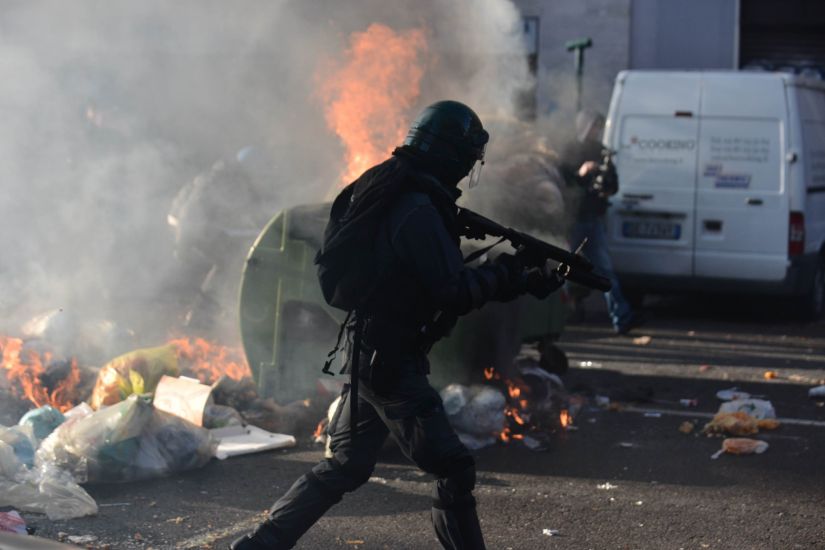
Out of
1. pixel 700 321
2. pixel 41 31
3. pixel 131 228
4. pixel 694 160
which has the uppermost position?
pixel 41 31

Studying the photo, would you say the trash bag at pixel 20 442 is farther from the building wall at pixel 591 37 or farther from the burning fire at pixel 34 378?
the building wall at pixel 591 37

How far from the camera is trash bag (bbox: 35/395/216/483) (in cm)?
537

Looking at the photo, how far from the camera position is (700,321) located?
10.9 m

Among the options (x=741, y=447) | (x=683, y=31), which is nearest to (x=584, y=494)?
(x=741, y=447)

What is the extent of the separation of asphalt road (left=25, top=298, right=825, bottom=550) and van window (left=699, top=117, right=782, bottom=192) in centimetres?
301

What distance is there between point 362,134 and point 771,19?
38.0 feet

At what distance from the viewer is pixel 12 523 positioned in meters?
4.55

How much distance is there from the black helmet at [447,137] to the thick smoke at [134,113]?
4243mm

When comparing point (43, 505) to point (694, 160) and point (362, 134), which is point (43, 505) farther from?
point (694, 160)

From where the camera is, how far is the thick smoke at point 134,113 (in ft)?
28.9

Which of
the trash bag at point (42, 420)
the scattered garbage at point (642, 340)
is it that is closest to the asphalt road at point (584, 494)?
the trash bag at point (42, 420)

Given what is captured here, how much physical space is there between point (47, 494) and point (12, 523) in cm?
40

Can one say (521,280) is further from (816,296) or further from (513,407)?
(816,296)

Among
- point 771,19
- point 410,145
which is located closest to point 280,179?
point 410,145
